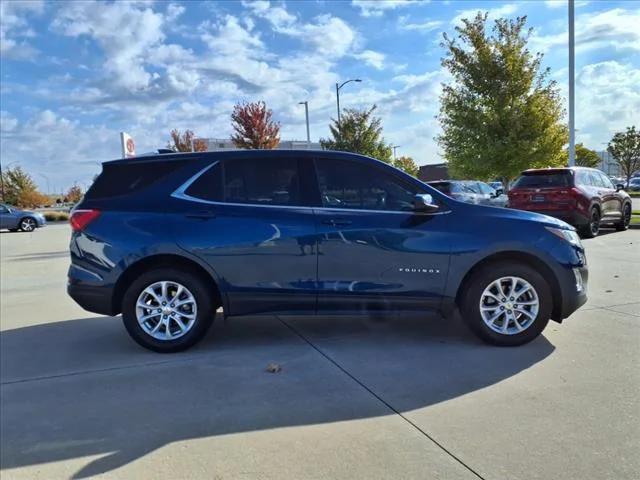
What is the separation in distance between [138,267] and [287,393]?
1.97 meters

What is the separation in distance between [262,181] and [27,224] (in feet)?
89.3

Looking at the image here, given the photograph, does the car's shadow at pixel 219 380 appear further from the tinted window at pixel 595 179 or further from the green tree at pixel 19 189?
the green tree at pixel 19 189

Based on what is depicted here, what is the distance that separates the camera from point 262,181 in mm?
4984

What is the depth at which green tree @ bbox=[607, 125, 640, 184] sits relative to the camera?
147 feet

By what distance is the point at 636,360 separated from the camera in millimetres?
4387

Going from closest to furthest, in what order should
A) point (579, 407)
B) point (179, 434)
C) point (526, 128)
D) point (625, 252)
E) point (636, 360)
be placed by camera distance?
1. point (179, 434)
2. point (579, 407)
3. point (636, 360)
4. point (625, 252)
5. point (526, 128)

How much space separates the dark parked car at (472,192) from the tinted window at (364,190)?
12.8 meters

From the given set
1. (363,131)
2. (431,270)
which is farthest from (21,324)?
(363,131)

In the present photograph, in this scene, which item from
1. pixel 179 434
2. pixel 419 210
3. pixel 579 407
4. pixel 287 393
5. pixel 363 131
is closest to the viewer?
pixel 179 434

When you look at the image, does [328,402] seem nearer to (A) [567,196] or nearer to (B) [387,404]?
(B) [387,404]

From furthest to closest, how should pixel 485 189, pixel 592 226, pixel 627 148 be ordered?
1. pixel 627 148
2. pixel 485 189
3. pixel 592 226

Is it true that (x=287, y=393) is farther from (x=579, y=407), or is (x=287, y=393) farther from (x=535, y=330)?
(x=535, y=330)

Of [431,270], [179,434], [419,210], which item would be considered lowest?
[179,434]

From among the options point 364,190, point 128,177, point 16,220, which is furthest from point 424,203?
point 16,220
